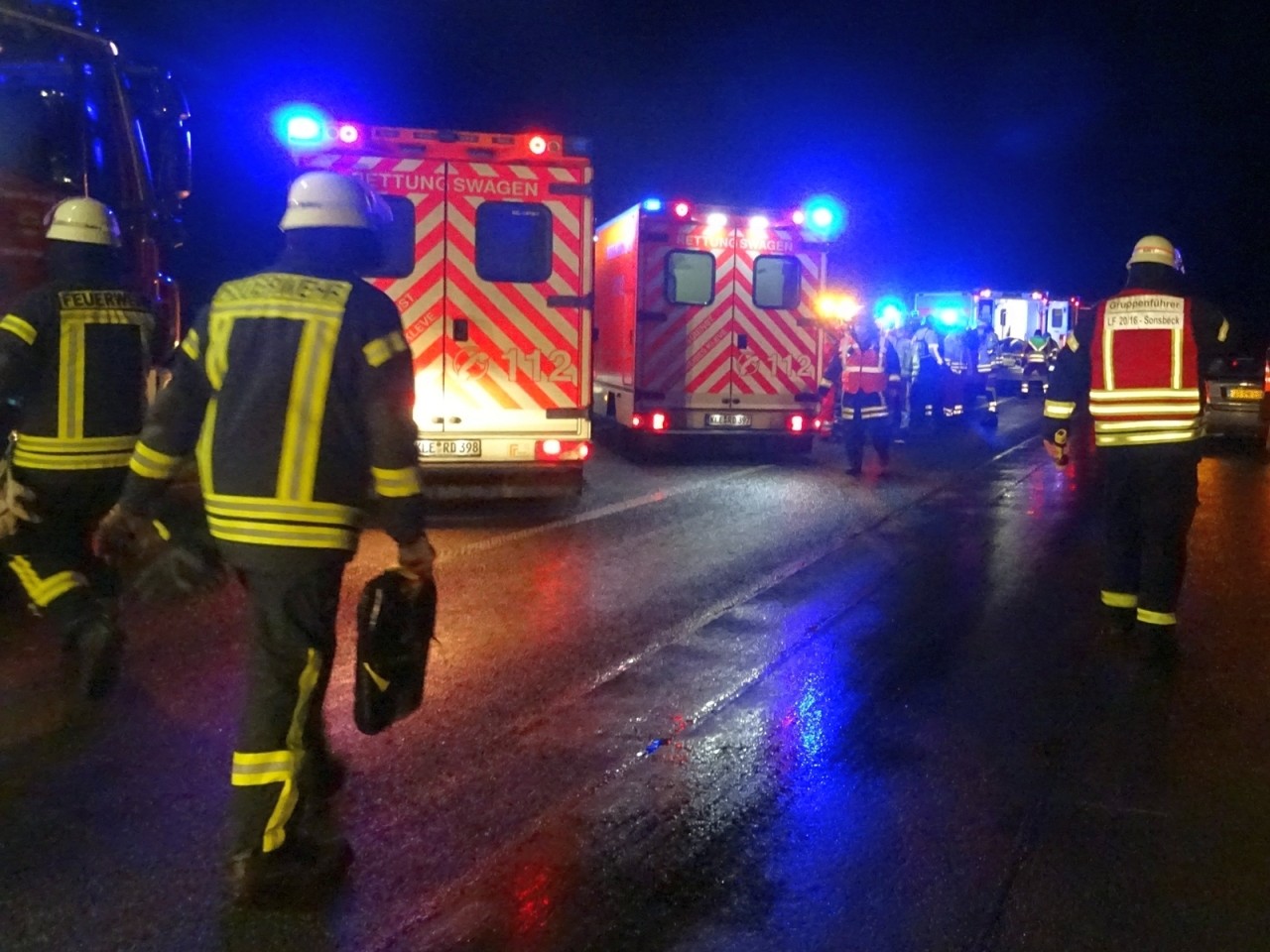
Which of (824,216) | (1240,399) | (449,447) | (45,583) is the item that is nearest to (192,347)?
(45,583)

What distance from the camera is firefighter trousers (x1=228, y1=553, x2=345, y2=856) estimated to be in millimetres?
3477

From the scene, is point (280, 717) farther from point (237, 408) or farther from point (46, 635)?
point (46, 635)

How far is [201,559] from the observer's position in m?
4.27

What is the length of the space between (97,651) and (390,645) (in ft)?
6.48

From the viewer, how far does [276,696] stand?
3.49 metres

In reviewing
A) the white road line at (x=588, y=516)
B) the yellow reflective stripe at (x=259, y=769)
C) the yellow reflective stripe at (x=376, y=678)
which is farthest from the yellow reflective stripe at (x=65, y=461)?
the white road line at (x=588, y=516)

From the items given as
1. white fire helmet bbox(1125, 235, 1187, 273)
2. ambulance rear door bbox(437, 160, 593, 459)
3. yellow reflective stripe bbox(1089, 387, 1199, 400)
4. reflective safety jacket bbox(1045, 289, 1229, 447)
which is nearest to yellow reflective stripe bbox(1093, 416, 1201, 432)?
reflective safety jacket bbox(1045, 289, 1229, 447)

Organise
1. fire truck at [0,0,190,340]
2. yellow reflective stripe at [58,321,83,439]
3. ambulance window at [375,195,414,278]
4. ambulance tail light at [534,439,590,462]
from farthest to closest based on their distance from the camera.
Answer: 1. ambulance tail light at [534,439,590,462]
2. ambulance window at [375,195,414,278]
3. fire truck at [0,0,190,340]
4. yellow reflective stripe at [58,321,83,439]

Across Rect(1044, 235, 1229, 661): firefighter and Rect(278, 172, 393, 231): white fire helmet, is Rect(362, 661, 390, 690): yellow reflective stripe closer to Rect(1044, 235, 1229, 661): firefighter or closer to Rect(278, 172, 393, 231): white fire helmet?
Rect(278, 172, 393, 231): white fire helmet

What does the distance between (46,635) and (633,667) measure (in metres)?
2.97

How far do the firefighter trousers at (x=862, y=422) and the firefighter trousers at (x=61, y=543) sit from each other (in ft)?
31.3

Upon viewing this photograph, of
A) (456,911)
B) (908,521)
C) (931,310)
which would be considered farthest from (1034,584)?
(931,310)

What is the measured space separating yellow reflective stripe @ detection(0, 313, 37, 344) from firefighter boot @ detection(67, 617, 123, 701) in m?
1.16

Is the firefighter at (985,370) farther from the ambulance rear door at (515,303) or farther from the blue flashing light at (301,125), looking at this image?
the blue flashing light at (301,125)
